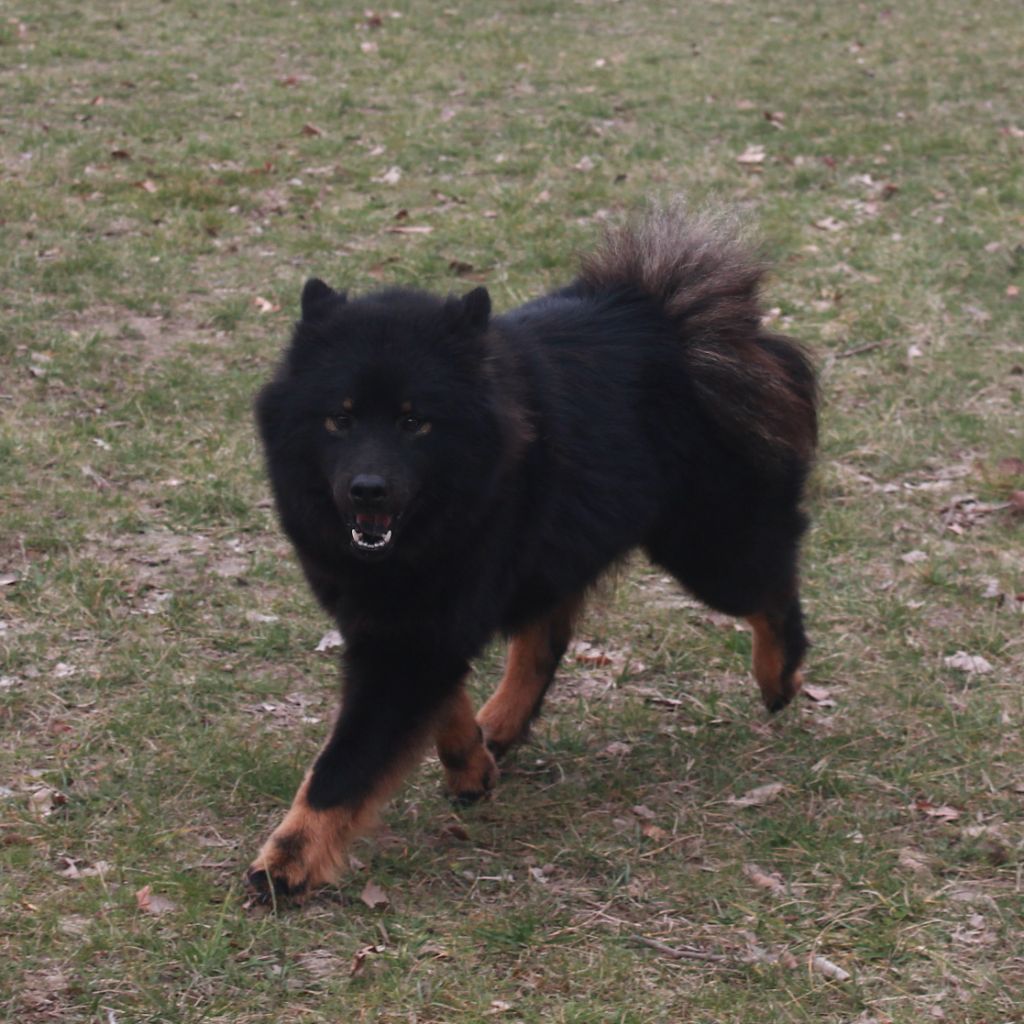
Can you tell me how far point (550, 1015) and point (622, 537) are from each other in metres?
1.61

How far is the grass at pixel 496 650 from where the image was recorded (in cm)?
380

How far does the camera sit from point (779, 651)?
5.18 m

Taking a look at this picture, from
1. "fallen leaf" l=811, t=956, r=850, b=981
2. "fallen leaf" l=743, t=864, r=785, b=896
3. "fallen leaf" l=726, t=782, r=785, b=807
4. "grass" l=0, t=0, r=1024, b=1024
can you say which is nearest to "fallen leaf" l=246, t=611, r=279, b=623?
"grass" l=0, t=0, r=1024, b=1024

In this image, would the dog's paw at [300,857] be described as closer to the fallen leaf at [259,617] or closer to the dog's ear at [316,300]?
the dog's ear at [316,300]

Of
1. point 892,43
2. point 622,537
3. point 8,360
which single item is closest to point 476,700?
point 622,537

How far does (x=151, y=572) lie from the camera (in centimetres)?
592

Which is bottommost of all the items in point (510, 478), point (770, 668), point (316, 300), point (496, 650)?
point (496, 650)

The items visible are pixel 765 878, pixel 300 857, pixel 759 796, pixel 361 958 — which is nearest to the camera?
pixel 361 958

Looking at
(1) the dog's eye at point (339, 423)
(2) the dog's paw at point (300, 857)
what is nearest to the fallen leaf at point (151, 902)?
(2) the dog's paw at point (300, 857)

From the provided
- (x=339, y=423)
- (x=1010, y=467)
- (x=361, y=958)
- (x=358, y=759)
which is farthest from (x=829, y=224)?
(x=361, y=958)

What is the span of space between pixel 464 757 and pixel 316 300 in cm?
149

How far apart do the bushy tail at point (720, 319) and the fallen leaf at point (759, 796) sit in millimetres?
1101

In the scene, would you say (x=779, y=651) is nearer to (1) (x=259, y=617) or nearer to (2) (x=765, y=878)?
(2) (x=765, y=878)

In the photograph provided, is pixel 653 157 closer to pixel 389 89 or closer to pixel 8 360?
pixel 389 89
